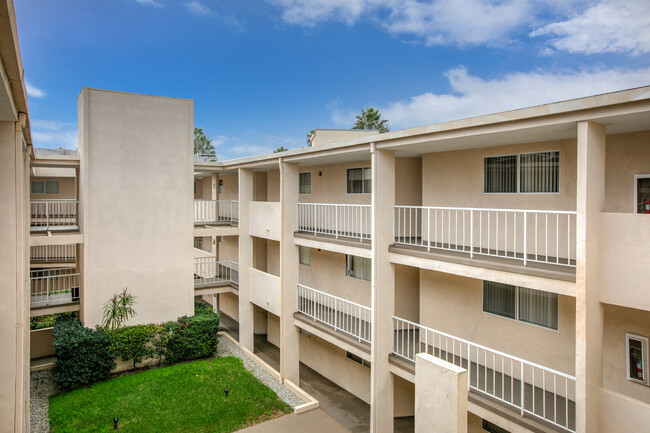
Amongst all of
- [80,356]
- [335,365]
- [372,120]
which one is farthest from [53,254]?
[372,120]

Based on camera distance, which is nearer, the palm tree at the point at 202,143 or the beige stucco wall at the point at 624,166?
the beige stucco wall at the point at 624,166

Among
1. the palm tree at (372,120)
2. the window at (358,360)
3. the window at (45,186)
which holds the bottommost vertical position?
the window at (358,360)

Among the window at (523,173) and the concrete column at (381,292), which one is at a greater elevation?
the window at (523,173)

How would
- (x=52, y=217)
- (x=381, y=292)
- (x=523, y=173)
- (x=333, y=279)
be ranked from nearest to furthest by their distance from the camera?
(x=523, y=173) → (x=381, y=292) → (x=333, y=279) → (x=52, y=217)

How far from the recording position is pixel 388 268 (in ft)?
35.3

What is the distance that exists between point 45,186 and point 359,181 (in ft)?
72.6

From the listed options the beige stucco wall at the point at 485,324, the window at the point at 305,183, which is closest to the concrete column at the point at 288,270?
the window at the point at 305,183

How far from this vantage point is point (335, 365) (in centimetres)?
1517

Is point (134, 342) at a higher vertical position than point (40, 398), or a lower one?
higher

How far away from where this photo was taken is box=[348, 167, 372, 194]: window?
1382 cm

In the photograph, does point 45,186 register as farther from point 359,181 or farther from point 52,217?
point 359,181

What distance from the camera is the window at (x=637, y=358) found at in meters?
7.57

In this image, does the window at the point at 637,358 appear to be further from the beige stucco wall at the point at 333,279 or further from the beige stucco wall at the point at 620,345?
the beige stucco wall at the point at 333,279

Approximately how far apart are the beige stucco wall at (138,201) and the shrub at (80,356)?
3.53 ft
